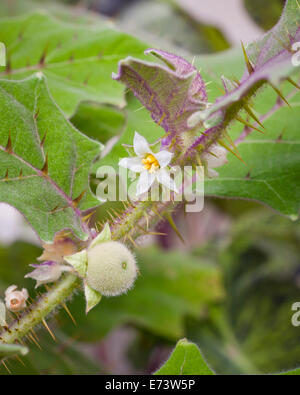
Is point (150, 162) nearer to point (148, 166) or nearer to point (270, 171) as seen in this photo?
point (148, 166)

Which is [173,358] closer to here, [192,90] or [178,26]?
[192,90]

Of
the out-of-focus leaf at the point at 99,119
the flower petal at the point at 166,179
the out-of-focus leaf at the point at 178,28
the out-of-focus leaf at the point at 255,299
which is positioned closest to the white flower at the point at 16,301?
the flower petal at the point at 166,179

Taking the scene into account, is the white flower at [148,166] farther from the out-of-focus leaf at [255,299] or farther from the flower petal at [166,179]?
the out-of-focus leaf at [255,299]

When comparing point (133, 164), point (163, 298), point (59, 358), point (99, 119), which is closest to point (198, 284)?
point (163, 298)

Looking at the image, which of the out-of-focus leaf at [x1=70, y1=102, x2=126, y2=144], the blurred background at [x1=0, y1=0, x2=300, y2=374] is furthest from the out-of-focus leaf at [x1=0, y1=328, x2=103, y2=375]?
the out-of-focus leaf at [x1=70, y1=102, x2=126, y2=144]

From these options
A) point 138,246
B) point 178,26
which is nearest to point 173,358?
point 138,246
